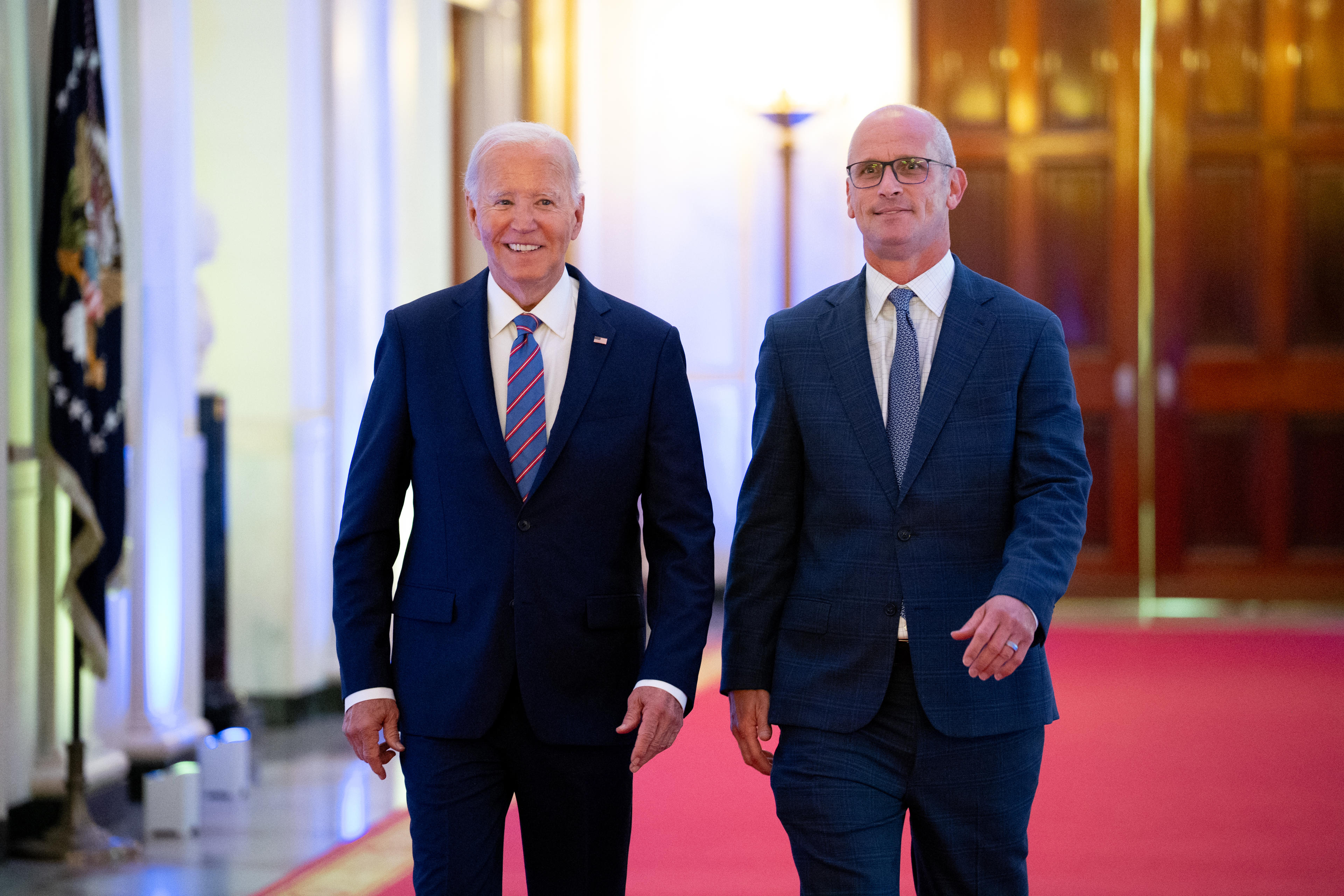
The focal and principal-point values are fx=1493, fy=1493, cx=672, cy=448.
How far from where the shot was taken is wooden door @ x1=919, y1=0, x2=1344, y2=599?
7.98 meters

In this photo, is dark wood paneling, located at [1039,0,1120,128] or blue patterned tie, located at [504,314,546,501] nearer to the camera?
blue patterned tie, located at [504,314,546,501]

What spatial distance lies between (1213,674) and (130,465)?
4356mm

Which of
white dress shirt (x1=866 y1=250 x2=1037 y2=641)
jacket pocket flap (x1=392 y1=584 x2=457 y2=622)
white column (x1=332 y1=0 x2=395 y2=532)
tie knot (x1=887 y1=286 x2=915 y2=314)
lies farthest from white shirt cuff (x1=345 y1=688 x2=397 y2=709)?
white column (x1=332 y1=0 x2=395 y2=532)

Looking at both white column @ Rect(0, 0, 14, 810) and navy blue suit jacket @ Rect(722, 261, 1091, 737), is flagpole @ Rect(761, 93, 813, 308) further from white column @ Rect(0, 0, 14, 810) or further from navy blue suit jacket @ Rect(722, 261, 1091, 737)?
navy blue suit jacket @ Rect(722, 261, 1091, 737)

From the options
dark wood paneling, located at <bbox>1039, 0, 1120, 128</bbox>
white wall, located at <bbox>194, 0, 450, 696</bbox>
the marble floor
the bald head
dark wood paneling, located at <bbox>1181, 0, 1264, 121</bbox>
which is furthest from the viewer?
dark wood paneling, located at <bbox>1039, 0, 1120, 128</bbox>

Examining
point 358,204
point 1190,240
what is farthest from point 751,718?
point 1190,240

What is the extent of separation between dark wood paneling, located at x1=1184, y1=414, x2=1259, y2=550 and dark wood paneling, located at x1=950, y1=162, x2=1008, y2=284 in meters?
1.36

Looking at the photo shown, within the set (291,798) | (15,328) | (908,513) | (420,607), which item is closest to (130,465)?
(15,328)

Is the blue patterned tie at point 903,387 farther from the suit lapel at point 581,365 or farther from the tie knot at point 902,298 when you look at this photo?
the suit lapel at point 581,365

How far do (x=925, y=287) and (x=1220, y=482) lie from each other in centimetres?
639

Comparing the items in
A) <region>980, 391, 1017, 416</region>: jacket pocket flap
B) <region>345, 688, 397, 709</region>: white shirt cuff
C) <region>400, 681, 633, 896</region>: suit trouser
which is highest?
<region>980, 391, 1017, 416</region>: jacket pocket flap

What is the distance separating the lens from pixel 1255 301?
8023 mm

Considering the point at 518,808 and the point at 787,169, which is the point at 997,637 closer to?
the point at 518,808

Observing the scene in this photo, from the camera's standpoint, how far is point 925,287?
2.26m
